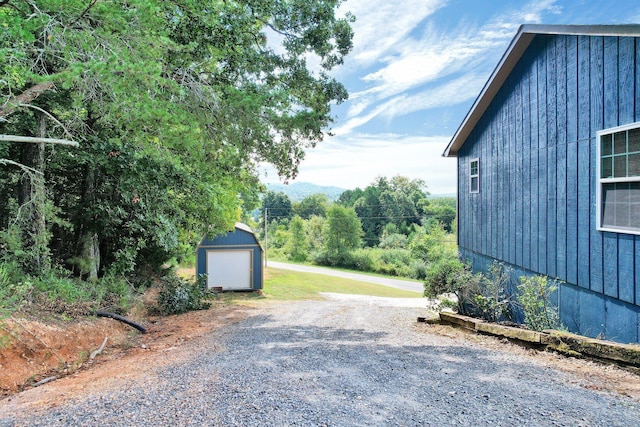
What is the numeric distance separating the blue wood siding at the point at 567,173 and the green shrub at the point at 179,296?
7.70 m

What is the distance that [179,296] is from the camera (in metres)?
9.32

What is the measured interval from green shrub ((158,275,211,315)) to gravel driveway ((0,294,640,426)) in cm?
469

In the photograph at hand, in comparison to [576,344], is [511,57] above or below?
above

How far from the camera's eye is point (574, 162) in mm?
5441

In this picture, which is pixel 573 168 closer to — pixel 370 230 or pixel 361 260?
pixel 361 260

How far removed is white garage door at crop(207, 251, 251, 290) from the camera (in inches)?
607

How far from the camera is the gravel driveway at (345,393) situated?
8.89 ft

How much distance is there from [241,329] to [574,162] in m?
6.12

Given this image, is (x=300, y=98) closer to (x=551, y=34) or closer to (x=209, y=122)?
(x=209, y=122)

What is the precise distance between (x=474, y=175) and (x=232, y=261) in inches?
410

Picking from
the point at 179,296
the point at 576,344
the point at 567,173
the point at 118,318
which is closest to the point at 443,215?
the point at 179,296

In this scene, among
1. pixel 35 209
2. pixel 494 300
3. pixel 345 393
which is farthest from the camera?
pixel 494 300

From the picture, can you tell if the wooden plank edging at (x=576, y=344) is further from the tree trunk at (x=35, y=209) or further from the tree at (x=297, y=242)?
the tree at (x=297, y=242)

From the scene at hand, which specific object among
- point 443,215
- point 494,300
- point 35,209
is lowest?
point 494,300
